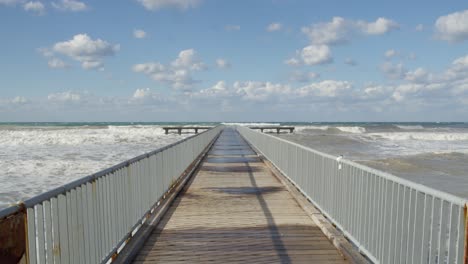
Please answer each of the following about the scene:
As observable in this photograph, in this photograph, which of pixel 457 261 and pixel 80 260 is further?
pixel 80 260

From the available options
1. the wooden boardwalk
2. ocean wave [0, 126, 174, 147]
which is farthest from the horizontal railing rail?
ocean wave [0, 126, 174, 147]

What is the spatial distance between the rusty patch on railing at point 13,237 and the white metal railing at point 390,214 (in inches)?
130

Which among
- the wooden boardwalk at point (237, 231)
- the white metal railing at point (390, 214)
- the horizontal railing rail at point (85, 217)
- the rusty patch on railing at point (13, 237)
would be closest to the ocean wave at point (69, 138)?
the wooden boardwalk at point (237, 231)

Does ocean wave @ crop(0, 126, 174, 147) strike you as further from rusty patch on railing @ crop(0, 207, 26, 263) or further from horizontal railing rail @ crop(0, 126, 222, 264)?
rusty patch on railing @ crop(0, 207, 26, 263)

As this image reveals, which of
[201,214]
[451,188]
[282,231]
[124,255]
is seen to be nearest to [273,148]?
[451,188]

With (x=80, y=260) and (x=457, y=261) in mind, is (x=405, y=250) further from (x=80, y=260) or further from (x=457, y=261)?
(x=80, y=260)

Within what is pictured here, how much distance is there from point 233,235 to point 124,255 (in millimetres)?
1857

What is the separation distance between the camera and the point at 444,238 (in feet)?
11.2

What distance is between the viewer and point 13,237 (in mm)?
2863

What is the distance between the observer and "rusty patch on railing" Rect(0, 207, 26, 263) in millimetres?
2725

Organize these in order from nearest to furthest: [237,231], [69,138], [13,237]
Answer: [13,237] < [237,231] < [69,138]

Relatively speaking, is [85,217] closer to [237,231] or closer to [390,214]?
[237,231]

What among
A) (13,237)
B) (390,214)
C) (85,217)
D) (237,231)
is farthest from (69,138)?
(13,237)

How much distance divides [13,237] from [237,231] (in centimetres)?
437
